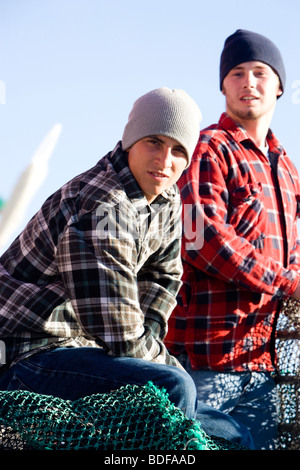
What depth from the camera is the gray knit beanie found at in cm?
331

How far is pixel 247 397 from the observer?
4.11 m

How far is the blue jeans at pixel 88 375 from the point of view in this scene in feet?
9.05

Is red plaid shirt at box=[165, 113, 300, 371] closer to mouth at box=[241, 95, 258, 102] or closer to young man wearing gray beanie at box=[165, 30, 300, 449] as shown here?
young man wearing gray beanie at box=[165, 30, 300, 449]

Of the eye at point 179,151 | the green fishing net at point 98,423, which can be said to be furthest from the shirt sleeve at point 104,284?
the eye at point 179,151

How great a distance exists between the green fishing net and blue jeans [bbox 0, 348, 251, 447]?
10 cm

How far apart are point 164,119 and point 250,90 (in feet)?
→ 4.52

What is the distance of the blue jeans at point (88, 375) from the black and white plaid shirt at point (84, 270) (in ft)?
0.19

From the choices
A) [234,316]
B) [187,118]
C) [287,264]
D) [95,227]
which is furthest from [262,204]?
[95,227]

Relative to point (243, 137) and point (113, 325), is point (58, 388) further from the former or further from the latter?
point (243, 137)

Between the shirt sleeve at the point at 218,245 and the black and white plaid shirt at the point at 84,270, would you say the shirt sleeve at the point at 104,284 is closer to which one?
the black and white plaid shirt at the point at 84,270


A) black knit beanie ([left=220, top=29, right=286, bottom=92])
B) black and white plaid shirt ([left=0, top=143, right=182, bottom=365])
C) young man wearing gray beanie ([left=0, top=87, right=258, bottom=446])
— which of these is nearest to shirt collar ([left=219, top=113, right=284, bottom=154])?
black knit beanie ([left=220, top=29, right=286, bottom=92])

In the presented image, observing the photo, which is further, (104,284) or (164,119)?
(164,119)

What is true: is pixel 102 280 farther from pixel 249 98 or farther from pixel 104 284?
pixel 249 98

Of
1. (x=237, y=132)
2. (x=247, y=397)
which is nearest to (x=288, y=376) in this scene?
(x=247, y=397)
